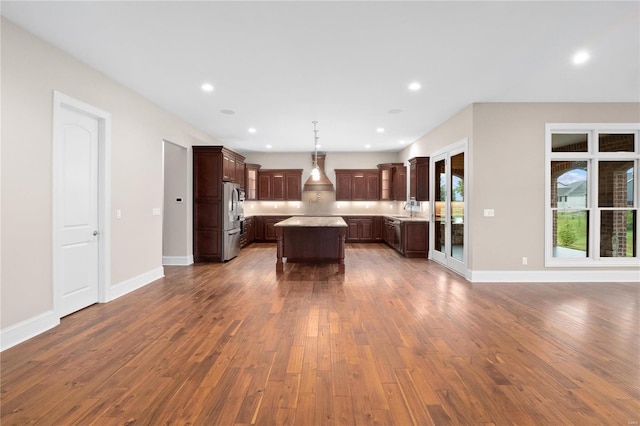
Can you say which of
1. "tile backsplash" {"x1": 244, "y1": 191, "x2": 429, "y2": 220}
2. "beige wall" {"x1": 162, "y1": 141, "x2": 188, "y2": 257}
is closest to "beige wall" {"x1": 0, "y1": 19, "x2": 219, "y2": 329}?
"beige wall" {"x1": 162, "y1": 141, "x2": 188, "y2": 257}

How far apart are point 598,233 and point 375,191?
226 inches

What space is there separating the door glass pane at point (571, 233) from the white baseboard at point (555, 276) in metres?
0.31

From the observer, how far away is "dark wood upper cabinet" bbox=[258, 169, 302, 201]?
33.1ft

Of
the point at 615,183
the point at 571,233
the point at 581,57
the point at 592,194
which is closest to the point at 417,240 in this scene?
the point at 571,233

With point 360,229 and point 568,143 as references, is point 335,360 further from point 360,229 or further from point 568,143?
point 360,229

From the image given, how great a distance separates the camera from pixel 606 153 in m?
5.08

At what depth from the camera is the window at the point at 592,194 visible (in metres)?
5.08

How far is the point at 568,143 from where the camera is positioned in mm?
5141

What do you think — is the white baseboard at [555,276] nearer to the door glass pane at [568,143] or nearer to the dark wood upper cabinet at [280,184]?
the door glass pane at [568,143]

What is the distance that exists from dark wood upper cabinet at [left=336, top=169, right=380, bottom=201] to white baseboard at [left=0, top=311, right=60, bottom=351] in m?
7.84

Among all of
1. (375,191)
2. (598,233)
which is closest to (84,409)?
(598,233)

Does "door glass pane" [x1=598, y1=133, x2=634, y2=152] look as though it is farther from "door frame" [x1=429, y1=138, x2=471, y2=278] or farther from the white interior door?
the white interior door

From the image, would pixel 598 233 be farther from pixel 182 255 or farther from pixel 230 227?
pixel 182 255

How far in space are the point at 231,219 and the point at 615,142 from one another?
23.4ft
